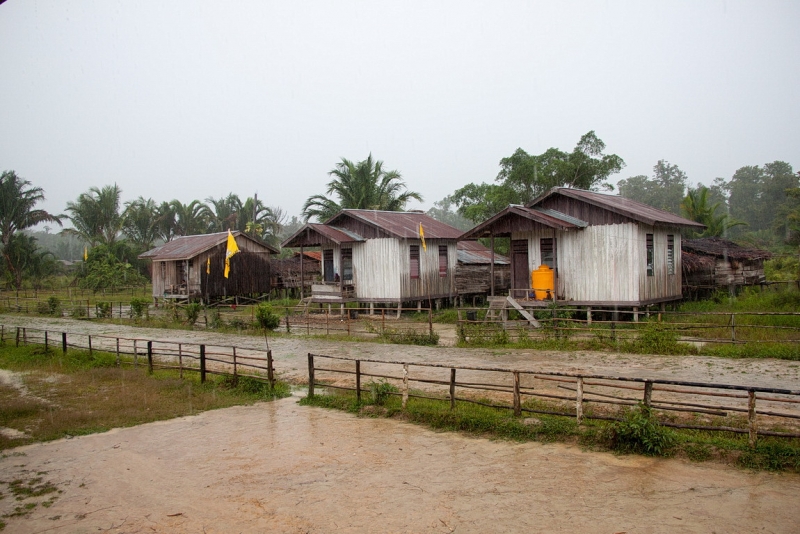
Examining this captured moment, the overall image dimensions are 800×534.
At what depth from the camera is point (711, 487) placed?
7.04 meters

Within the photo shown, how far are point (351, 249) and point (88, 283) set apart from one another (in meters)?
29.6

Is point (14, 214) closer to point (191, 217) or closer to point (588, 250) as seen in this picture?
point (191, 217)

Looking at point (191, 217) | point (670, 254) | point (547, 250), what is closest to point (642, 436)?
point (547, 250)

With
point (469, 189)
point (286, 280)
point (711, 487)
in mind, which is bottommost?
point (711, 487)

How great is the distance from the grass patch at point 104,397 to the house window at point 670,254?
1663cm

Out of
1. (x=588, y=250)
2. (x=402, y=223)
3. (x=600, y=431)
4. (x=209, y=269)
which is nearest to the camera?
(x=600, y=431)

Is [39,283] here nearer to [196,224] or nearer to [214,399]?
[196,224]

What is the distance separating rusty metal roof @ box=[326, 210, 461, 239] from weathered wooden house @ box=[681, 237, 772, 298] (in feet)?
35.1

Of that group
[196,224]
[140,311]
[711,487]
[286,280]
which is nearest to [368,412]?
[711,487]

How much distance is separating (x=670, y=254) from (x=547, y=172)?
11542 millimetres

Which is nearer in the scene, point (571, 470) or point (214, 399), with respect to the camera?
point (571, 470)

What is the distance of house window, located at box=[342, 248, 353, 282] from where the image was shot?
2881cm

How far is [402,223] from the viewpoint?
97.6 feet

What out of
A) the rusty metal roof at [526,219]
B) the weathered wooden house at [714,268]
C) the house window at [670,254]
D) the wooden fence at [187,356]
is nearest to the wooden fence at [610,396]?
the wooden fence at [187,356]
